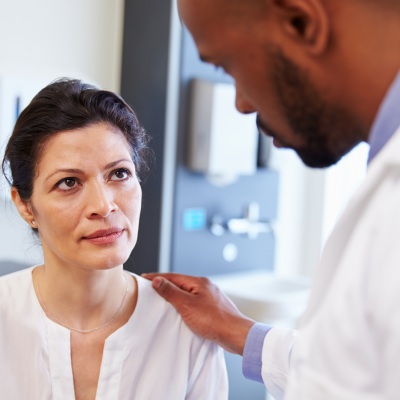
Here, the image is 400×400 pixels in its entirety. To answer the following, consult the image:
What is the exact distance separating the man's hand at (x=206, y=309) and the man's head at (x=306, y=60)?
0.68 metres

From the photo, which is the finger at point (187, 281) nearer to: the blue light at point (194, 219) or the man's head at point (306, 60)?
the man's head at point (306, 60)

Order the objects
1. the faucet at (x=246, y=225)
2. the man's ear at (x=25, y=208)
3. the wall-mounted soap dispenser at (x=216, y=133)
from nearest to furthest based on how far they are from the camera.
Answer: the man's ear at (x=25, y=208), the wall-mounted soap dispenser at (x=216, y=133), the faucet at (x=246, y=225)

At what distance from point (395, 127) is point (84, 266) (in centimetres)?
86

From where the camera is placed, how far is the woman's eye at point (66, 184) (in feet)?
4.59

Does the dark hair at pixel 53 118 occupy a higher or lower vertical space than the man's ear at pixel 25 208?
higher

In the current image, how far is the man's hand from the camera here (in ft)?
4.61

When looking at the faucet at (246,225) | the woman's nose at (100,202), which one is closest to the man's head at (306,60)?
the woman's nose at (100,202)

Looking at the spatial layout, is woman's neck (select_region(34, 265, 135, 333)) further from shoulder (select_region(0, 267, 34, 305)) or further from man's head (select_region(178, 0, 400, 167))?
man's head (select_region(178, 0, 400, 167))

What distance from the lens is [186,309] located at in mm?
1483

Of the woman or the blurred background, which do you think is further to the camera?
the blurred background

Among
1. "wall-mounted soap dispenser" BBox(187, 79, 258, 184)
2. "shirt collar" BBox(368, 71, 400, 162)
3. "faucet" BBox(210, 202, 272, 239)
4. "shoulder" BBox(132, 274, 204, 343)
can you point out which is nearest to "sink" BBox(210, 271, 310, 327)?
"faucet" BBox(210, 202, 272, 239)

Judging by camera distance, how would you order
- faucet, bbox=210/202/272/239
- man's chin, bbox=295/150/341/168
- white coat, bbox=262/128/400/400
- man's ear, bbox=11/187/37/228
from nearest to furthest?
white coat, bbox=262/128/400/400
man's chin, bbox=295/150/341/168
man's ear, bbox=11/187/37/228
faucet, bbox=210/202/272/239

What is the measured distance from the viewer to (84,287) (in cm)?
145

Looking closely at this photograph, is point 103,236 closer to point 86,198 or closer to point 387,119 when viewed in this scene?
point 86,198
